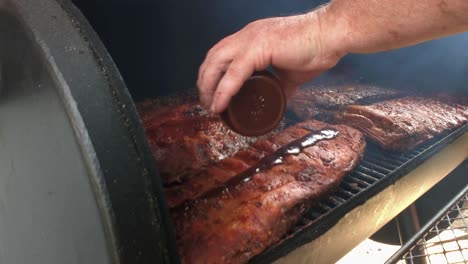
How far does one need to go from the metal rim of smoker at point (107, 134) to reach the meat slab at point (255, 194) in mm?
331

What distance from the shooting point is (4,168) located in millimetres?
1018

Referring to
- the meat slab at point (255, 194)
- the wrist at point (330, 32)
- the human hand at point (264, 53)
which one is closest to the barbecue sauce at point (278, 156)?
the meat slab at point (255, 194)

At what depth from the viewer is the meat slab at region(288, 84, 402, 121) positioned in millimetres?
2074

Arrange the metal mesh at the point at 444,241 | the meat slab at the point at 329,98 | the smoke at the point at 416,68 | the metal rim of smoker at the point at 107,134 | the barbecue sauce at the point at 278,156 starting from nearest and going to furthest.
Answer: the metal rim of smoker at the point at 107,134 < the barbecue sauce at the point at 278,156 < the metal mesh at the point at 444,241 < the meat slab at the point at 329,98 < the smoke at the point at 416,68

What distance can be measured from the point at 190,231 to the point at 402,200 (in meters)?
1.02

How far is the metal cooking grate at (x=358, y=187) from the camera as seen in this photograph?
1212 millimetres

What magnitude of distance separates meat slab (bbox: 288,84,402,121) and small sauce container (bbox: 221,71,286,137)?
81 centimetres

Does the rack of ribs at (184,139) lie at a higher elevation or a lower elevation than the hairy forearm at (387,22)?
lower

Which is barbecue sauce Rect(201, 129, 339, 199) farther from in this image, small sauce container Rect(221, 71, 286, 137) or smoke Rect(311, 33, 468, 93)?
smoke Rect(311, 33, 468, 93)

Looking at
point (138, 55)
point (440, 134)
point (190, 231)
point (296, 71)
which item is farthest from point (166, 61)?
point (440, 134)

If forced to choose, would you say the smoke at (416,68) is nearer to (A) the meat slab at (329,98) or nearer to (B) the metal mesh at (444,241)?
(A) the meat slab at (329,98)

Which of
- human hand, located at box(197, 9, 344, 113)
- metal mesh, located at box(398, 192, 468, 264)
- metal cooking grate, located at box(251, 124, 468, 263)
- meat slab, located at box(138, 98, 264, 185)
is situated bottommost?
metal mesh, located at box(398, 192, 468, 264)

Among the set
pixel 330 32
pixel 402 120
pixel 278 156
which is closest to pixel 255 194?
pixel 278 156

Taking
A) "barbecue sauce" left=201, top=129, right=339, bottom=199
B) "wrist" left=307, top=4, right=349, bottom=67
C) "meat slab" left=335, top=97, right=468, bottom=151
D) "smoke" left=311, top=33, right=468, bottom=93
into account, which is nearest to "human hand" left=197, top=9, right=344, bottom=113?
"wrist" left=307, top=4, right=349, bottom=67
